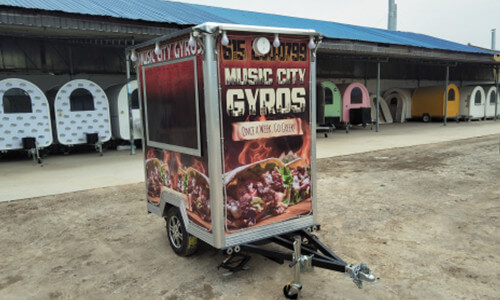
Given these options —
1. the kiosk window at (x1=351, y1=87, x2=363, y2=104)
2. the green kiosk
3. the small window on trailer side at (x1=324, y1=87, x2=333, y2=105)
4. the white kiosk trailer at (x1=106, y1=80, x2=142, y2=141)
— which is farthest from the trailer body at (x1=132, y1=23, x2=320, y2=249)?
the kiosk window at (x1=351, y1=87, x2=363, y2=104)

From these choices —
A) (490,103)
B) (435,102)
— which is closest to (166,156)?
(435,102)

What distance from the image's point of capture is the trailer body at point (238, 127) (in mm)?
3904

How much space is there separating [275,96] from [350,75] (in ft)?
69.4

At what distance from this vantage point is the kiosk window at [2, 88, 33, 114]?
11.3 metres

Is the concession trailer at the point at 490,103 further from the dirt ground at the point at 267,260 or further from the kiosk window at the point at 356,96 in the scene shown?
the dirt ground at the point at 267,260

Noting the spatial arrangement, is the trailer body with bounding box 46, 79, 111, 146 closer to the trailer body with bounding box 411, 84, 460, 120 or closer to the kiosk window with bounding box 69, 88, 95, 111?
the kiosk window with bounding box 69, 88, 95, 111

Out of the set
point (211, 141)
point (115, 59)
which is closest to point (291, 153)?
point (211, 141)

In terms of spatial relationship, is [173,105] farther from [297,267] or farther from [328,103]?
[328,103]

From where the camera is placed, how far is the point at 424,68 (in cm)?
2858

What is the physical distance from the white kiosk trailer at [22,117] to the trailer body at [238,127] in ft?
28.3

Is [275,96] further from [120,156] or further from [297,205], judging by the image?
[120,156]

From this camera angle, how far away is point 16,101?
11469 millimetres

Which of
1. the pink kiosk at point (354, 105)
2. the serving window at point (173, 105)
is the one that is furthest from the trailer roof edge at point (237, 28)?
the pink kiosk at point (354, 105)

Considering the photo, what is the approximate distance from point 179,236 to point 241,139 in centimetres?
161
